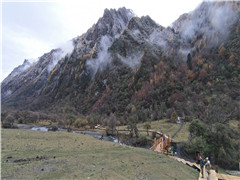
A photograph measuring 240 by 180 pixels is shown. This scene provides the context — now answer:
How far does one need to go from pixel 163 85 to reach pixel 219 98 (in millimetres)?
59422

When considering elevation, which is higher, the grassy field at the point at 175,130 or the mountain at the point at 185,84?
the mountain at the point at 185,84

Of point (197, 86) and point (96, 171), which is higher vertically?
point (197, 86)

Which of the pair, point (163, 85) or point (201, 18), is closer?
point (163, 85)

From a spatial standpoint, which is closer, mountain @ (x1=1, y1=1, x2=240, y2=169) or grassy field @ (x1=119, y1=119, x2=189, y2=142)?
grassy field @ (x1=119, y1=119, x2=189, y2=142)

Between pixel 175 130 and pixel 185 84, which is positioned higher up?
pixel 185 84

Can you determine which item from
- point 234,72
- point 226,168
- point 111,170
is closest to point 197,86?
point 234,72

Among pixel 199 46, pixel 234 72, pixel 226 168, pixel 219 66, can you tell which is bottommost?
pixel 226 168

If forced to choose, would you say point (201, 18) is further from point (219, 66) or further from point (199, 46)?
point (219, 66)

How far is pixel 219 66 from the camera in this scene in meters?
132

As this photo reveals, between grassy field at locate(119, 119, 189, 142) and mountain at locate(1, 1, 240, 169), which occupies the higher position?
mountain at locate(1, 1, 240, 169)

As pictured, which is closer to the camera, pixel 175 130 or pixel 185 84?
pixel 175 130

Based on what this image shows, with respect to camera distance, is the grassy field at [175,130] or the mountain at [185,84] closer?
the grassy field at [175,130]

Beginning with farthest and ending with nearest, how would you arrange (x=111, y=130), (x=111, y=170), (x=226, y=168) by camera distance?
1. (x=111, y=130)
2. (x=226, y=168)
3. (x=111, y=170)

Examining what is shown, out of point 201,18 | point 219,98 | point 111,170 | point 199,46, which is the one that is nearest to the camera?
point 111,170
